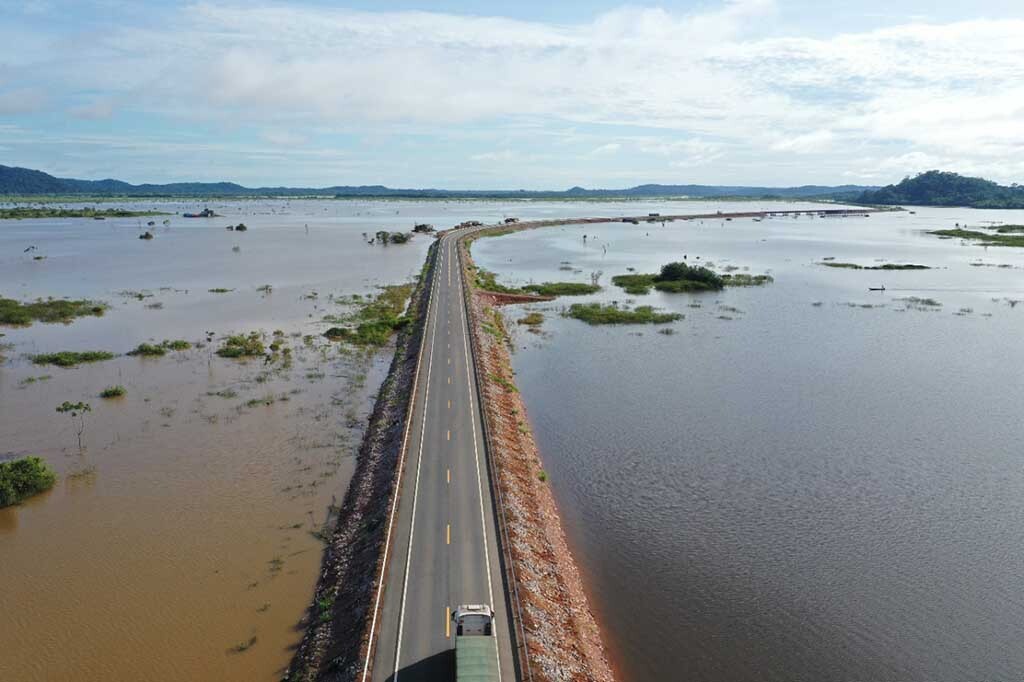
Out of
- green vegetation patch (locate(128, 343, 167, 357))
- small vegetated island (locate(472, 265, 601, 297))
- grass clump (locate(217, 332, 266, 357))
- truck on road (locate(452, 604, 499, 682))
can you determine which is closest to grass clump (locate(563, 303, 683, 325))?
small vegetated island (locate(472, 265, 601, 297))

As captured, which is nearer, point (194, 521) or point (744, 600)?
point (744, 600)

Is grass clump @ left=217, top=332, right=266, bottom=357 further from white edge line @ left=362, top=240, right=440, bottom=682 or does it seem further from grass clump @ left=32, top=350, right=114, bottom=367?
white edge line @ left=362, top=240, right=440, bottom=682

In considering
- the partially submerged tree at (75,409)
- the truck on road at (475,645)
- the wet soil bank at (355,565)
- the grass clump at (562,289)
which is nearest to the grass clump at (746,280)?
the grass clump at (562,289)

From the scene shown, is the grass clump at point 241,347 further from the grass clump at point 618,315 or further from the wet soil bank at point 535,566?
the grass clump at point 618,315

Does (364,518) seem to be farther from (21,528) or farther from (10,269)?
(10,269)

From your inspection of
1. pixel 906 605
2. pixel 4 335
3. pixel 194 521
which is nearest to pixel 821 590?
pixel 906 605

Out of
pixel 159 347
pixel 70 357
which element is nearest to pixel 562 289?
pixel 159 347
